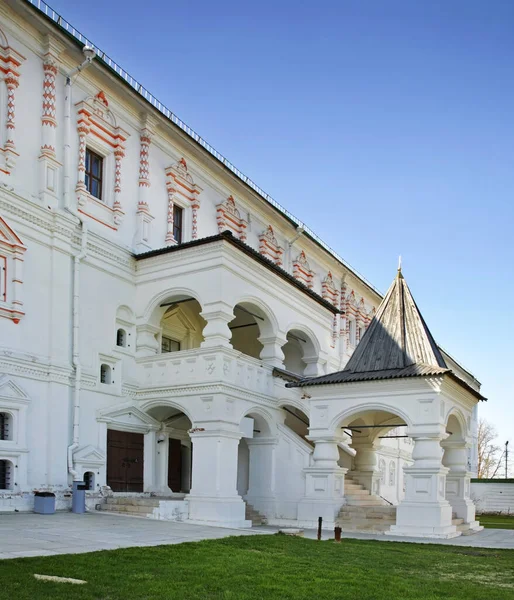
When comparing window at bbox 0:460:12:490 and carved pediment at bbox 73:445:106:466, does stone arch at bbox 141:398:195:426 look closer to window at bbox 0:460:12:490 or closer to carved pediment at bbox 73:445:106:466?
carved pediment at bbox 73:445:106:466

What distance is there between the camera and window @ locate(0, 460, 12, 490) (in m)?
14.5

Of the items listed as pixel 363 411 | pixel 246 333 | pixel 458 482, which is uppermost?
pixel 246 333

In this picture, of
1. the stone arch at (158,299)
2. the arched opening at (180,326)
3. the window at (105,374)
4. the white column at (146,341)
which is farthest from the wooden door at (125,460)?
the arched opening at (180,326)

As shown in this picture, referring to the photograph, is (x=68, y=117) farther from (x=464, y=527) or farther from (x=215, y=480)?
(x=464, y=527)

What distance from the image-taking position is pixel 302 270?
28.7 metres

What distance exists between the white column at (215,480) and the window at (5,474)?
4023 mm

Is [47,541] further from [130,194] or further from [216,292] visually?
[130,194]

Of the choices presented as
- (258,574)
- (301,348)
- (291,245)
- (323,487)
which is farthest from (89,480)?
(291,245)

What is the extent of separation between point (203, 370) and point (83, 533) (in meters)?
6.34

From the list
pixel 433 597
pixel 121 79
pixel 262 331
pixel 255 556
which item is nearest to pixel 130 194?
pixel 121 79

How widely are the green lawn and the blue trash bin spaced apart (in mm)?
4609

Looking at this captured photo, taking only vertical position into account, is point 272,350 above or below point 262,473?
above

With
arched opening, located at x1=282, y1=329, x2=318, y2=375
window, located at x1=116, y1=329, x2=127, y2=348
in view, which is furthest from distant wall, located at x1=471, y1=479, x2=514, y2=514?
window, located at x1=116, y1=329, x2=127, y2=348

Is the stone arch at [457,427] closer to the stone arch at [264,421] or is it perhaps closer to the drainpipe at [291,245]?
the stone arch at [264,421]
